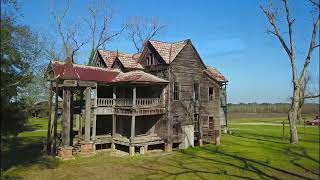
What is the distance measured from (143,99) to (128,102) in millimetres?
1296

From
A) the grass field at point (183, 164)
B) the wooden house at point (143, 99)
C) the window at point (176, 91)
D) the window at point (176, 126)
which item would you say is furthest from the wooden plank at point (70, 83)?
the window at point (176, 126)

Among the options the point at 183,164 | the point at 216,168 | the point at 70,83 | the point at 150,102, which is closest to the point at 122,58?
the point at 150,102

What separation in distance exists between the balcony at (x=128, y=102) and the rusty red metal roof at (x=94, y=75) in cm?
167

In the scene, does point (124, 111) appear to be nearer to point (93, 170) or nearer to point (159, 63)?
point (159, 63)

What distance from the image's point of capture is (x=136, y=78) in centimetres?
2792

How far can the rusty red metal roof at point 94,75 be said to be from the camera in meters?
25.9

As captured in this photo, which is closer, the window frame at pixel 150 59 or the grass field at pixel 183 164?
the grass field at pixel 183 164

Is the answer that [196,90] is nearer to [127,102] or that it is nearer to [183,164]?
[127,102]

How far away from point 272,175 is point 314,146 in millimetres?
13866

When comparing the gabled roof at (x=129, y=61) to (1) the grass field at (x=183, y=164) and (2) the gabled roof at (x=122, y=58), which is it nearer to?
(2) the gabled roof at (x=122, y=58)

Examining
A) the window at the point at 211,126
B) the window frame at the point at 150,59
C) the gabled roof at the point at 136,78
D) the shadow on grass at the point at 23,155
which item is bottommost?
the shadow on grass at the point at 23,155

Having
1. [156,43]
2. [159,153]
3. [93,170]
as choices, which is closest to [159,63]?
[156,43]

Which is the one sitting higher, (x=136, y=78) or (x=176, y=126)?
(x=136, y=78)

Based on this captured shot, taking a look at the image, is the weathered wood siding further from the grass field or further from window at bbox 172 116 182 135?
the grass field
